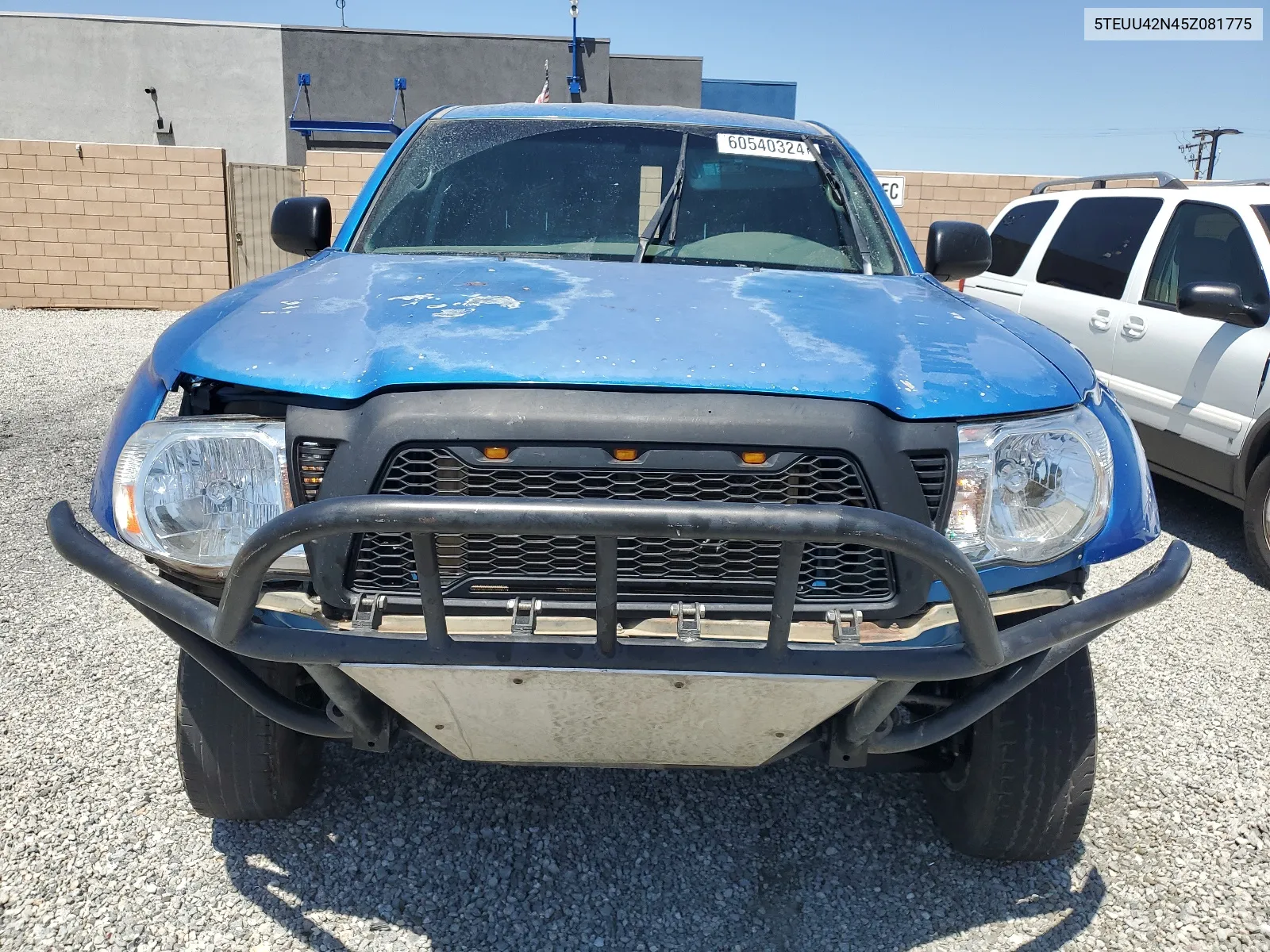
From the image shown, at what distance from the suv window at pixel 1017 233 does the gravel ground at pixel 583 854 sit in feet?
13.7

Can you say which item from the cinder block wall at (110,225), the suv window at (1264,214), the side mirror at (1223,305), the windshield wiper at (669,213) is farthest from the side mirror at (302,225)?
the cinder block wall at (110,225)

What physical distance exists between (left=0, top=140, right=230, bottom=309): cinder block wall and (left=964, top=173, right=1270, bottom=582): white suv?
11.6 meters

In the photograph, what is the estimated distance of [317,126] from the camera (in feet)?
63.2

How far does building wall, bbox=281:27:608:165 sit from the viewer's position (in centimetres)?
2341

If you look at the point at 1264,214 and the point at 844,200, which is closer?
the point at 844,200

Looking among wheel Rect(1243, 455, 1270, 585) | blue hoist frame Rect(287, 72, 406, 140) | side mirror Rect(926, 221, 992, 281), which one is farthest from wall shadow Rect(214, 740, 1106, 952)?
blue hoist frame Rect(287, 72, 406, 140)

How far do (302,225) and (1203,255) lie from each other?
15.2 ft

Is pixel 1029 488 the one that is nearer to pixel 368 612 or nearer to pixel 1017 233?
pixel 368 612

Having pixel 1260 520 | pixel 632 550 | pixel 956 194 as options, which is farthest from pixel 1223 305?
pixel 956 194

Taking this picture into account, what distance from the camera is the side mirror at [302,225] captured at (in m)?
3.19

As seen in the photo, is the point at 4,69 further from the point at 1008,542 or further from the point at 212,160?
the point at 1008,542

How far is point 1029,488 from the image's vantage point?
5.79 ft

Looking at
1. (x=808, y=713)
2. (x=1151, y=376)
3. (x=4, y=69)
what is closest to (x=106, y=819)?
(x=808, y=713)

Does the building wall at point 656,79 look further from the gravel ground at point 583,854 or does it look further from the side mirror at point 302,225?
the gravel ground at point 583,854
